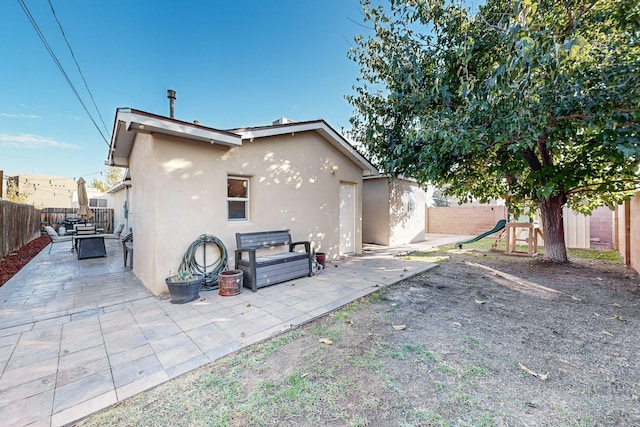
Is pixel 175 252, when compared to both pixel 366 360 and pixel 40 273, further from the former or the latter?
pixel 40 273

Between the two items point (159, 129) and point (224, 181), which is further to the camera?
point (224, 181)

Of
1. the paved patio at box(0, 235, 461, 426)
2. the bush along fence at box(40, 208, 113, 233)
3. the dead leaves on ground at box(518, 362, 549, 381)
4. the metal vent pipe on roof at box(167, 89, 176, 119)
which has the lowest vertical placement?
the dead leaves on ground at box(518, 362, 549, 381)

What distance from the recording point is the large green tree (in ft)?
14.0

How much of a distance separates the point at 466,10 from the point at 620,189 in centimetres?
561

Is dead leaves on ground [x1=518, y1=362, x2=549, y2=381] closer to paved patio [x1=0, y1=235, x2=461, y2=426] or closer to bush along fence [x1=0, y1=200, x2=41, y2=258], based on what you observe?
paved patio [x1=0, y1=235, x2=461, y2=426]

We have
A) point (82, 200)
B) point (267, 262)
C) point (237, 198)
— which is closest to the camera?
point (267, 262)

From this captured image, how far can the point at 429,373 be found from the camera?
263cm

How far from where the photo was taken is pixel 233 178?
6.09m

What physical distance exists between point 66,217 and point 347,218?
18579 mm

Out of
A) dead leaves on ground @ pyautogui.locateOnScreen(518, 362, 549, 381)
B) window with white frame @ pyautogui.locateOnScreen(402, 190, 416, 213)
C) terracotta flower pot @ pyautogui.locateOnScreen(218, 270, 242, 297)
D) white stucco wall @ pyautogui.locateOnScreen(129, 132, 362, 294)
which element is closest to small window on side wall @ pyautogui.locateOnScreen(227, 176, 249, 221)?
white stucco wall @ pyautogui.locateOnScreen(129, 132, 362, 294)

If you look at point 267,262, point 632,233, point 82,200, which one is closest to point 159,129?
point 267,262

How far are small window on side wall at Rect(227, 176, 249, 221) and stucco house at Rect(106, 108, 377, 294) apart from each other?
0.02 metres

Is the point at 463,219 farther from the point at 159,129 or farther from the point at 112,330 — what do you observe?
the point at 112,330

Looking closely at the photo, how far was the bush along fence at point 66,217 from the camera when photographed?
16.2 m
